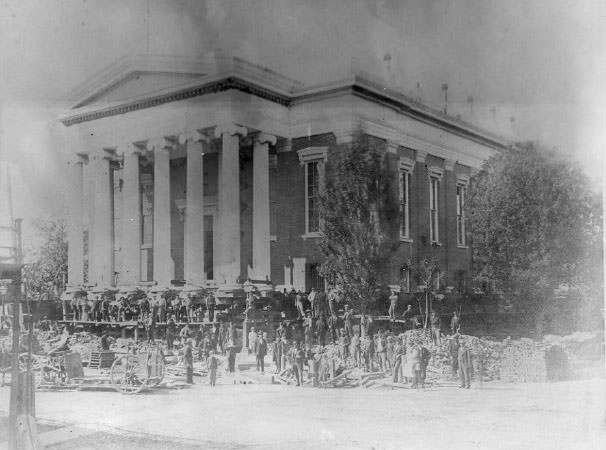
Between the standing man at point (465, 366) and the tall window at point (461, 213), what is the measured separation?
4.73ft

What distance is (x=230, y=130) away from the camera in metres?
9.16

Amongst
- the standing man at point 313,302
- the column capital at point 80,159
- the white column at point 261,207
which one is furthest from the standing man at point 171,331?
the column capital at point 80,159

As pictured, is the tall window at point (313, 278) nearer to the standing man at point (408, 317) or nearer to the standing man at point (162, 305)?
the standing man at point (408, 317)

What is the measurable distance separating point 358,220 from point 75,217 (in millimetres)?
3873

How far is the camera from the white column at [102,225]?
1010cm

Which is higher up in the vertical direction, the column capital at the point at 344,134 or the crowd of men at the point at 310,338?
the column capital at the point at 344,134

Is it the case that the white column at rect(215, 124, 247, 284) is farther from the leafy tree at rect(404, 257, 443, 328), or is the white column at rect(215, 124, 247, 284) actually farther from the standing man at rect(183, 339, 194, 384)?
the leafy tree at rect(404, 257, 443, 328)

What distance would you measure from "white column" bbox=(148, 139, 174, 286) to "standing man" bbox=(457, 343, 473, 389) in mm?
3977

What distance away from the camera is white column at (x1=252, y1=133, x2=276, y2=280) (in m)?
9.41

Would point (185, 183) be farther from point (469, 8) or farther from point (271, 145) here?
point (469, 8)

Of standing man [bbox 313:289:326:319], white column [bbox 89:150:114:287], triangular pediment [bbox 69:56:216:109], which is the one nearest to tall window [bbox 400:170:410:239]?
standing man [bbox 313:289:326:319]

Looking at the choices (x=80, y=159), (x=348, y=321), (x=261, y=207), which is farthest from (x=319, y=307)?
(x=80, y=159)

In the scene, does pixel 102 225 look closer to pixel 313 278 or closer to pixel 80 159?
pixel 80 159

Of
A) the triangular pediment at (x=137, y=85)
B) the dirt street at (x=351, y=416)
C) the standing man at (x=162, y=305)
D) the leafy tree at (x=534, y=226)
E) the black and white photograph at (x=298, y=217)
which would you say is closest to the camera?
the dirt street at (x=351, y=416)
